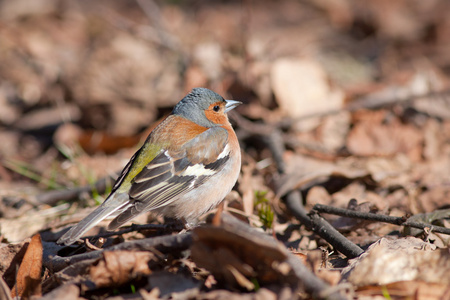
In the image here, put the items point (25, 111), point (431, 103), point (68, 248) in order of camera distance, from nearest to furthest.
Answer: point (68, 248), point (431, 103), point (25, 111)

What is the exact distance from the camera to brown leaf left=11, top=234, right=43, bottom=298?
292 cm

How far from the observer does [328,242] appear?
10.8 ft

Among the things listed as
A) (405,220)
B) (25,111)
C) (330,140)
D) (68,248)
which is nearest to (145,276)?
(68,248)

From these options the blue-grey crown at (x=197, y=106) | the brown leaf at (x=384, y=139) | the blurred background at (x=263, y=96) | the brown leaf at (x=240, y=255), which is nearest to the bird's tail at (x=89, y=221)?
the brown leaf at (x=240, y=255)

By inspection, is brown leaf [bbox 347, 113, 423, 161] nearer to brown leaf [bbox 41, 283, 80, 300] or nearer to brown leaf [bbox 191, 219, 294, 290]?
brown leaf [bbox 191, 219, 294, 290]

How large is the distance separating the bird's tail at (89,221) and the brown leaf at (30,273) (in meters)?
0.16

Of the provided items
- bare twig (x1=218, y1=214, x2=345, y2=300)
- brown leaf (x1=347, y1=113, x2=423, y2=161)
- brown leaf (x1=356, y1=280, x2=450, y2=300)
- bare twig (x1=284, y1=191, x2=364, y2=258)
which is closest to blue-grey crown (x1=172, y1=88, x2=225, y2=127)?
bare twig (x1=284, y1=191, x2=364, y2=258)

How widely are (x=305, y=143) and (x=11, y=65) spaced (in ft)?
18.1

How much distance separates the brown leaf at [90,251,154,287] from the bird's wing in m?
0.60

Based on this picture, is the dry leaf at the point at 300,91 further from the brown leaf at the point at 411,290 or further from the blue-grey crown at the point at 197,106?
the brown leaf at the point at 411,290

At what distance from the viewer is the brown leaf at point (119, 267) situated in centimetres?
271

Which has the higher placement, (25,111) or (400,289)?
(25,111)

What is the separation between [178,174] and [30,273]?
1.30 meters

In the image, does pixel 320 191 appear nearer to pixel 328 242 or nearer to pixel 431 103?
pixel 328 242
